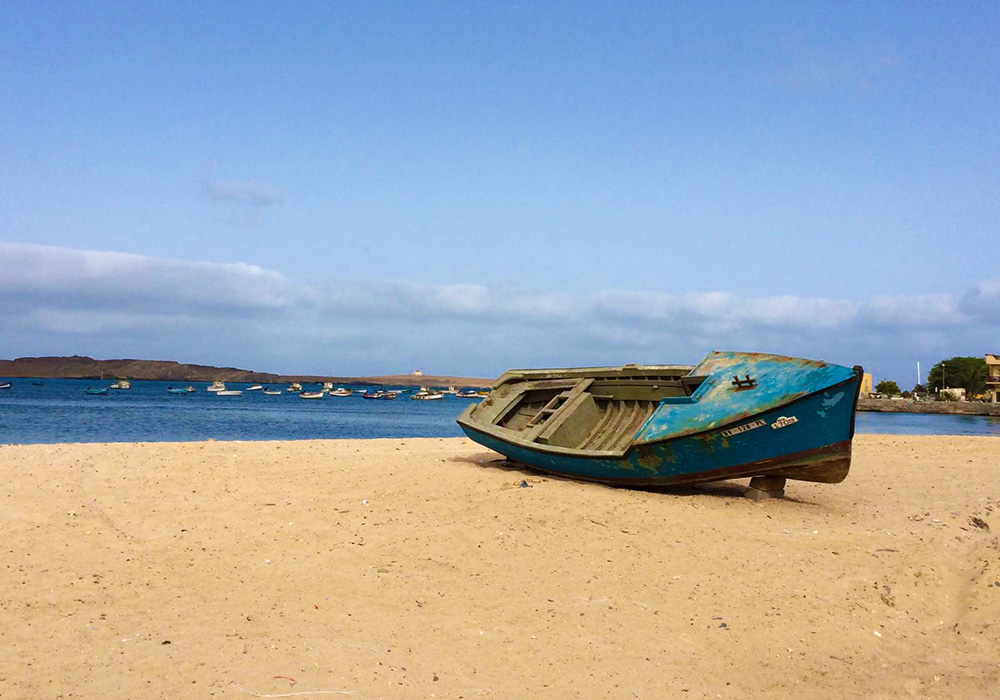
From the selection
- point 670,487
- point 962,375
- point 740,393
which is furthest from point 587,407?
point 962,375

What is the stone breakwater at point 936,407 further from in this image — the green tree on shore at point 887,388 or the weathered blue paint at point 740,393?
the weathered blue paint at point 740,393

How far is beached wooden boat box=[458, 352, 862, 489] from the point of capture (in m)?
8.48

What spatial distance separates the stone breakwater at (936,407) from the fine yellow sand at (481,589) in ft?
257

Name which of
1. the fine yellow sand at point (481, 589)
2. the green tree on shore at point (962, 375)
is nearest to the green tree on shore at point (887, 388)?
the green tree on shore at point (962, 375)

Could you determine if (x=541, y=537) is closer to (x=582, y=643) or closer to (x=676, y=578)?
(x=676, y=578)

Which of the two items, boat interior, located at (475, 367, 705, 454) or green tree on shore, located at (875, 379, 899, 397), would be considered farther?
green tree on shore, located at (875, 379, 899, 397)

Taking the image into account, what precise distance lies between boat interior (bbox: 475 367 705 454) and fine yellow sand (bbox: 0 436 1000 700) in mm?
927

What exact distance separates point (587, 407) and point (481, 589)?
19.2 feet

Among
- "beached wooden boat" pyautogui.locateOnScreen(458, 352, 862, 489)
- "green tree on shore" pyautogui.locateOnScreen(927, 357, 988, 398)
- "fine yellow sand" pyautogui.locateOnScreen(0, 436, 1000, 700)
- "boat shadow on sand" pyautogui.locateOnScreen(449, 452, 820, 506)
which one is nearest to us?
"fine yellow sand" pyautogui.locateOnScreen(0, 436, 1000, 700)

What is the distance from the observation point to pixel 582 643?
5203 mm

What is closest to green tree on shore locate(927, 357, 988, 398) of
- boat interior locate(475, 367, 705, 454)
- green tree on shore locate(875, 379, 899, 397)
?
green tree on shore locate(875, 379, 899, 397)

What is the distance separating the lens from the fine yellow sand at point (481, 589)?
15.4ft

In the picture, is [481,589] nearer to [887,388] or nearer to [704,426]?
[704,426]

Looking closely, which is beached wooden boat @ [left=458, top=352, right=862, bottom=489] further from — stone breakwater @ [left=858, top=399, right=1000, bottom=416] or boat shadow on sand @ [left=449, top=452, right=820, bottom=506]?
stone breakwater @ [left=858, top=399, right=1000, bottom=416]
